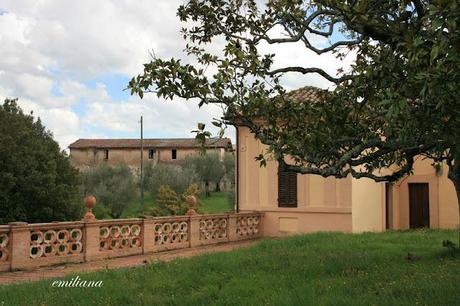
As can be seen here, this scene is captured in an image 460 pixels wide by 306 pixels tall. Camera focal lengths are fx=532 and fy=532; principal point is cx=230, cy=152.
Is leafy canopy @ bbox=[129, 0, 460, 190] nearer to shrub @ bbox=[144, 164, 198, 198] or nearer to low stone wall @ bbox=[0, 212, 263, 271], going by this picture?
low stone wall @ bbox=[0, 212, 263, 271]

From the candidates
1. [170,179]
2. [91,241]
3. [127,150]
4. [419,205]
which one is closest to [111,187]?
[170,179]

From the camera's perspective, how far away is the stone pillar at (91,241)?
14.2 m

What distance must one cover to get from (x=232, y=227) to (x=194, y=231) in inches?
84.8

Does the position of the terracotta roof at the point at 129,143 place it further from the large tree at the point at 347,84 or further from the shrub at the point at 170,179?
the large tree at the point at 347,84

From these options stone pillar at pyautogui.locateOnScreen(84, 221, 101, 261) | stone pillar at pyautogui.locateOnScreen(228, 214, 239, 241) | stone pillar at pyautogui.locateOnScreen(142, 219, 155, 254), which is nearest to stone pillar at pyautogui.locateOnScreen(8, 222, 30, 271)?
stone pillar at pyautogui.locateOnScreen(84, 221, 101, 261)

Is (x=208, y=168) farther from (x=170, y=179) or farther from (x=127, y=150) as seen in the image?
(x=127, y=150)

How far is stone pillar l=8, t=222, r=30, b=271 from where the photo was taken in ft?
40.5

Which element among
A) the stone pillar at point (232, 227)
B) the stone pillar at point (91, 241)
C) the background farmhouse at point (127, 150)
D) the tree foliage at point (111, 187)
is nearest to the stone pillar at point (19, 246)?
the stone pillar at point (91, 241)

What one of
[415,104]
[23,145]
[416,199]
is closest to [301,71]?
[415,104]

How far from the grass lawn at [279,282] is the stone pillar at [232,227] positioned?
23.4 ft

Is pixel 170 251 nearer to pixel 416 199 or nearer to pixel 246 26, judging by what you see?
pixel 246 26

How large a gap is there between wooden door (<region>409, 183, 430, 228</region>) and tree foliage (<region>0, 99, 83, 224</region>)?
18.6 m

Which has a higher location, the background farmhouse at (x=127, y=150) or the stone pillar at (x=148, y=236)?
the background farmhouse at (x=127, y=150)

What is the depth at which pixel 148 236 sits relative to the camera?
52.9ft
